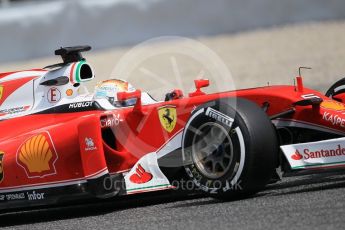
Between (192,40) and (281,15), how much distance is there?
204 centimetres

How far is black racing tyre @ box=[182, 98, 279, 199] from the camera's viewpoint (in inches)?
256

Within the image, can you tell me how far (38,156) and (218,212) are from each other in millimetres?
1844

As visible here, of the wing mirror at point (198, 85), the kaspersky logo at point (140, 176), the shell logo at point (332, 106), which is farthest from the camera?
the wing mirror at point (198, 85)

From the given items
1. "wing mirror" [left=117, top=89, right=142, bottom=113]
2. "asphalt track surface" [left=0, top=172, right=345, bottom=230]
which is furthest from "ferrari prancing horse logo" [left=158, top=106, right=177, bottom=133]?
"asphalt track surface" [left=0, top=172, right=345, bottom=230]

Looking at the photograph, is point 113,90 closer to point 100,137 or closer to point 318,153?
point 100,137

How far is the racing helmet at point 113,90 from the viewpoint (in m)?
7.74

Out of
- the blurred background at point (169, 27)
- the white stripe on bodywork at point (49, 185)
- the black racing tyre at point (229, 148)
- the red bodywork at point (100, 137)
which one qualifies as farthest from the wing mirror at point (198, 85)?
the blurred background at point (169, 27)

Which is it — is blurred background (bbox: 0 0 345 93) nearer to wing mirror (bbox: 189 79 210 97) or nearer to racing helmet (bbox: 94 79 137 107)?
racing helmet (bbox: 94 79 137 107)

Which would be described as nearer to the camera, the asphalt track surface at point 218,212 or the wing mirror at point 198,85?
the asphalt track surface at point 218,212

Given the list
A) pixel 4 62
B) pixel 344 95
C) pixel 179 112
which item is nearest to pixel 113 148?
pixel 179 112

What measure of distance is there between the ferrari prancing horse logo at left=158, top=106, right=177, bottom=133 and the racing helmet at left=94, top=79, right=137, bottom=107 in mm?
520

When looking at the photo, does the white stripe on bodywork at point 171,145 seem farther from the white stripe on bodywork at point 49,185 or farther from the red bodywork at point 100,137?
the white stripe on bodywork at point 49,185

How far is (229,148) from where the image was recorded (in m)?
6.66

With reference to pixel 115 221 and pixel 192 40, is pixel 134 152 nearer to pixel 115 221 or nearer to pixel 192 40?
pixel 115 221
